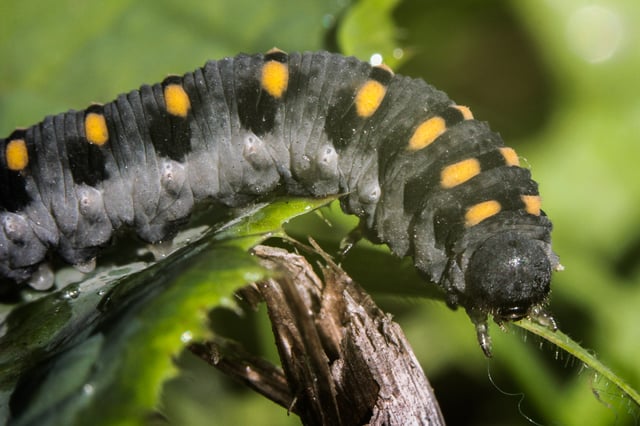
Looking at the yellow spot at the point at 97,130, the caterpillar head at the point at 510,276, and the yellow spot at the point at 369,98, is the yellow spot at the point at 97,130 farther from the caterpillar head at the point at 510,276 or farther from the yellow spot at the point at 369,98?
the caterpillar head at the point at 510,276

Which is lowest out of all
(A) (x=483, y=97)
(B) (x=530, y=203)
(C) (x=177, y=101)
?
(B) (x=530, y=203)

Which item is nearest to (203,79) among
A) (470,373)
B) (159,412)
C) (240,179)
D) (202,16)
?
(240,179)

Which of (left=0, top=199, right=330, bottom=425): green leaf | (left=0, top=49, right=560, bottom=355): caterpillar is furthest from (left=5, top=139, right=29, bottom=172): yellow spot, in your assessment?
(left=0, top=199, right=330, bottom=425): green leaf

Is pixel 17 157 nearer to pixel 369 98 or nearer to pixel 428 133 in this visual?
pixel 369 98

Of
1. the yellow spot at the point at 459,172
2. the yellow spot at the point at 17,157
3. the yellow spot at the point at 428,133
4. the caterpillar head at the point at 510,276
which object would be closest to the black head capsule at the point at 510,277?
the caterpillar head at the point at 510,276

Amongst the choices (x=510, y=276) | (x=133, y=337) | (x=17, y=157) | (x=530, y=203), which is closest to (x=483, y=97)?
(x=530, y=203)

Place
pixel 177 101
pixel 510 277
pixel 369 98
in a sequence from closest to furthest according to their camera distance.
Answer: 1. pixel 510 277
2. pixel 369 98
3. pixel 177 101

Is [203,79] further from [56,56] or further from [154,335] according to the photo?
[154,335]
